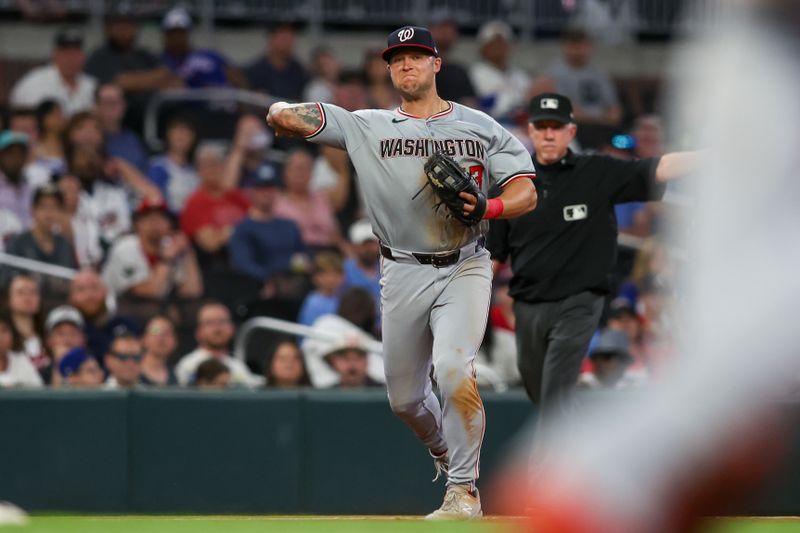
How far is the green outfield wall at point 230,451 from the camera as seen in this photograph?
8695 mm

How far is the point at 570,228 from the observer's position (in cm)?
776

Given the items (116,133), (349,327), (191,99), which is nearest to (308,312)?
(349,327)

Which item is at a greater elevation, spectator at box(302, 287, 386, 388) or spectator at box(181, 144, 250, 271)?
spectator at box(181, 144, 250, 271)

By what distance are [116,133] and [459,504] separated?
25.1ft

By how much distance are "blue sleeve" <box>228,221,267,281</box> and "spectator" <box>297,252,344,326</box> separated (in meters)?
0.90

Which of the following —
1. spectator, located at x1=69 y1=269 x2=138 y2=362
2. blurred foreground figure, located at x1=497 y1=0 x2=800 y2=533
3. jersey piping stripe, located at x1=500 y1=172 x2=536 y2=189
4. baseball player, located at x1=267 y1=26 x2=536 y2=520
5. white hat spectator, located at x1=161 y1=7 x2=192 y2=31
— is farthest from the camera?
white hat spectator, located at x1=161 y1=7 x2=192 y2=31

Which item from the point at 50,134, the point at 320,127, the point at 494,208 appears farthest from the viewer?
the point at 50,134

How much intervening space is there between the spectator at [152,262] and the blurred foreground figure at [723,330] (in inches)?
349

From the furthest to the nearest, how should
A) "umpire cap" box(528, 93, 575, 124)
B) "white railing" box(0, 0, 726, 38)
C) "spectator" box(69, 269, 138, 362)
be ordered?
"white railing" box(0, 0, 726, 38) < "spectator" box(69, 269, 138, 362) < "umpire cap" box(528, 93, 575, 124)

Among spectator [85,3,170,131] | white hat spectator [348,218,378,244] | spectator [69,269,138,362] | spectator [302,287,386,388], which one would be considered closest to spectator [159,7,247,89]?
spectator [85,3,170,131]

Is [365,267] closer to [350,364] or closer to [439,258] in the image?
[350,364]

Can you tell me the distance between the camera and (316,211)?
498 inches

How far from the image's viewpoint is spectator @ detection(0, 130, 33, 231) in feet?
38.3

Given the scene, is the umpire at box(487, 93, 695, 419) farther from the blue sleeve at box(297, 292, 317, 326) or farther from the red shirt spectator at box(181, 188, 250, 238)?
the red shirt spectator at box(181, 188, 250, 238)
